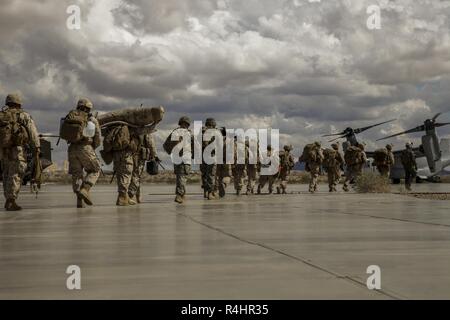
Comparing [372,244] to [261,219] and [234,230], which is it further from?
[261,219]

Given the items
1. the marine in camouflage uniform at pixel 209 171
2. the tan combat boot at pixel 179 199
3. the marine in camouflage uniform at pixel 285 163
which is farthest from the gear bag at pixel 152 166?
the marine in camouflage uniform at pixel 285 163

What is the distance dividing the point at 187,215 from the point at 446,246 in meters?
6.05

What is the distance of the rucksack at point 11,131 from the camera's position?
1423cm

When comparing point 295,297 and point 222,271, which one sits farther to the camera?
point 222,271

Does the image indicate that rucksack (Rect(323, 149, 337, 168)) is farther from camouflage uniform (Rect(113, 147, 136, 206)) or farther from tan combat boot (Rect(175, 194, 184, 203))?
camouflage uniform (Rect(113, 147, 136, 206))

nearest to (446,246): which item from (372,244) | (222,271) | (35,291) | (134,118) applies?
(372,244)

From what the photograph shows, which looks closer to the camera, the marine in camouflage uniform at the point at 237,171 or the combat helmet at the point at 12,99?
the combat helmet at the point at 12,99

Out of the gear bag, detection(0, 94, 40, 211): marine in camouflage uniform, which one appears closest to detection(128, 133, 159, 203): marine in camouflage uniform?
the gear bag

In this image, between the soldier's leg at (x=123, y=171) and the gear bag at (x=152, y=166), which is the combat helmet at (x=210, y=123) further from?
the soldier's leg at (x=123, y=171)

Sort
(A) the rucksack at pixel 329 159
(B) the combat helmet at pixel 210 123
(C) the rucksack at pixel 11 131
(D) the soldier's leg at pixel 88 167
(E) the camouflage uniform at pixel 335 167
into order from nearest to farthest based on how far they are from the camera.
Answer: (C) the rucksack at pixel 11 131, (D) the soldier's leg at pixel 88 167, (B) the combat helmet at pixel 210 123, (E) the camouflage uniform at pixel 335 167, (A) the rucksack at pixel 329 159

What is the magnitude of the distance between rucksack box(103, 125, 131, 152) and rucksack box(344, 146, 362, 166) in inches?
630

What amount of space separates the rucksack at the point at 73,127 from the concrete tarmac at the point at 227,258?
3.77 m

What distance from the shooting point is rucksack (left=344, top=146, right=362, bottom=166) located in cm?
3056
